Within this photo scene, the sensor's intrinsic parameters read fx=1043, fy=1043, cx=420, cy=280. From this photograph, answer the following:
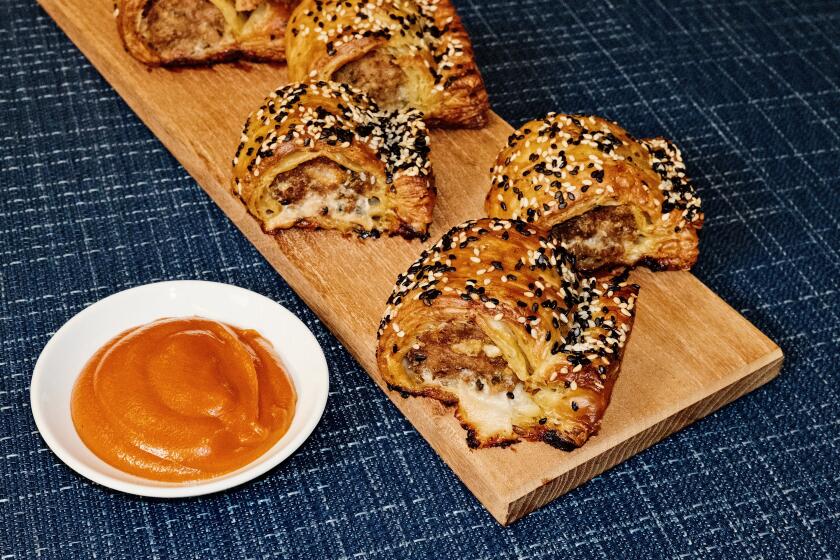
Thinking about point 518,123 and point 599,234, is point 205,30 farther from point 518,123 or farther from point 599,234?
point 599,234

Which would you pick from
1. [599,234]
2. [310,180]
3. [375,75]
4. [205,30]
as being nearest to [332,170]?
[310,180]

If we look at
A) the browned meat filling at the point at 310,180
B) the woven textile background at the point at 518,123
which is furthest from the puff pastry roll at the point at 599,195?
the browned meat filling at the point at 310,180

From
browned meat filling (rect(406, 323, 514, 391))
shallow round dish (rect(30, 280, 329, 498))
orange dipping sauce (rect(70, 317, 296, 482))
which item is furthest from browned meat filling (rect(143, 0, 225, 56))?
browned meat filling (rect(406, 323, 514, 391))

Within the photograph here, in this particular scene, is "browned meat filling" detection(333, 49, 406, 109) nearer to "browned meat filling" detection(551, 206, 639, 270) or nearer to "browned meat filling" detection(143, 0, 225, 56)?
"browned meat filling" detection(143, 0, 225, 56)

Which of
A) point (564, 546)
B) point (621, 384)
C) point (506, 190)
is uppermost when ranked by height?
point (506, 190)

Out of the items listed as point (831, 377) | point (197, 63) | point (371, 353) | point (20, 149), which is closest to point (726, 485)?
point (831, 377)

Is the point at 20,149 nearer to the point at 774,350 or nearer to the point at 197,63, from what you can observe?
the point at 197,63

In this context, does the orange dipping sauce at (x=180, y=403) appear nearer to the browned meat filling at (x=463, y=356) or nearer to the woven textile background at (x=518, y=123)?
the woven textile background at (x=518, y=123)
